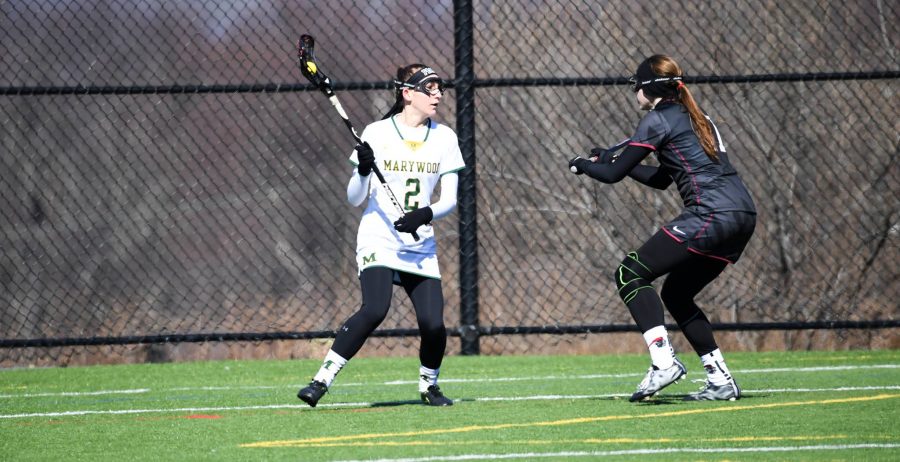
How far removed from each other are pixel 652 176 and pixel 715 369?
110 cm

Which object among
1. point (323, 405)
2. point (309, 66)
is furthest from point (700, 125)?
point (323, 405)

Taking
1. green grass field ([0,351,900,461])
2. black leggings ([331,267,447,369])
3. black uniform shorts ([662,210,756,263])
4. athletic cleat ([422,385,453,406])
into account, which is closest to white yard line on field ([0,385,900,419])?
green grass field ([0,351,900,461])

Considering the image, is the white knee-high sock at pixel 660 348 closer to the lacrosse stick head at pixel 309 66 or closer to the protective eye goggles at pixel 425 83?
the protective eye goggles at pixel 425 83

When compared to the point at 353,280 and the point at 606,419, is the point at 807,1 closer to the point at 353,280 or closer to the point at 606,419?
the point at 353,280

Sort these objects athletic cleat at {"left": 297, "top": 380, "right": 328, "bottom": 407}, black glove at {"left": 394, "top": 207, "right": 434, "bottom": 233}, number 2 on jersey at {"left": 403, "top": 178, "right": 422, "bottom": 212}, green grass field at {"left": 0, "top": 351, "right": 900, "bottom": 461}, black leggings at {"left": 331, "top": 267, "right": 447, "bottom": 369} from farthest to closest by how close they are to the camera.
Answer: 1. number 2 on jersey at {"left": 403, "top": 178, "right": 422, "bottom": 212}
2. black leggings at {"left": 331, "top": 267, "right": 447, "bottom": 369}
3. athletic cleat at {"left": 297, "top": 380, "right": 328, "bottom": 407}
4. black glove at {"left": 394, "top": 207, "right": 434, "bottom": 233}
5. green grass field at {"left": 0, "top": 351, "right": 900, "bottom": 461}

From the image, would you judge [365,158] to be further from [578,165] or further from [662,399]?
[662,399]

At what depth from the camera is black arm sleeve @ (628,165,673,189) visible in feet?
26.2

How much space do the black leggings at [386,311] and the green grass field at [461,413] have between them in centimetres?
34

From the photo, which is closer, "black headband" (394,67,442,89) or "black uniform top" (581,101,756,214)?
"black uniform top" (581,101,756,214)

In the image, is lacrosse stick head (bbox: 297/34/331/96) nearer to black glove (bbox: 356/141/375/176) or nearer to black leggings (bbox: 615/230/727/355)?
black glove (bbox: 356/141/375/176)

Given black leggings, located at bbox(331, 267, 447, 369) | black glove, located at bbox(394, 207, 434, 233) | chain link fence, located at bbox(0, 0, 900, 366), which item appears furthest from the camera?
chain link fence, located at bbox(0, 0, 900, 366)

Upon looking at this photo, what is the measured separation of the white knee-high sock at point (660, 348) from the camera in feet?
25.1

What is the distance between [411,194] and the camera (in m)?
7.89

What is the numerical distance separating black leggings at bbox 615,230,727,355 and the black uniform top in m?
0.27
